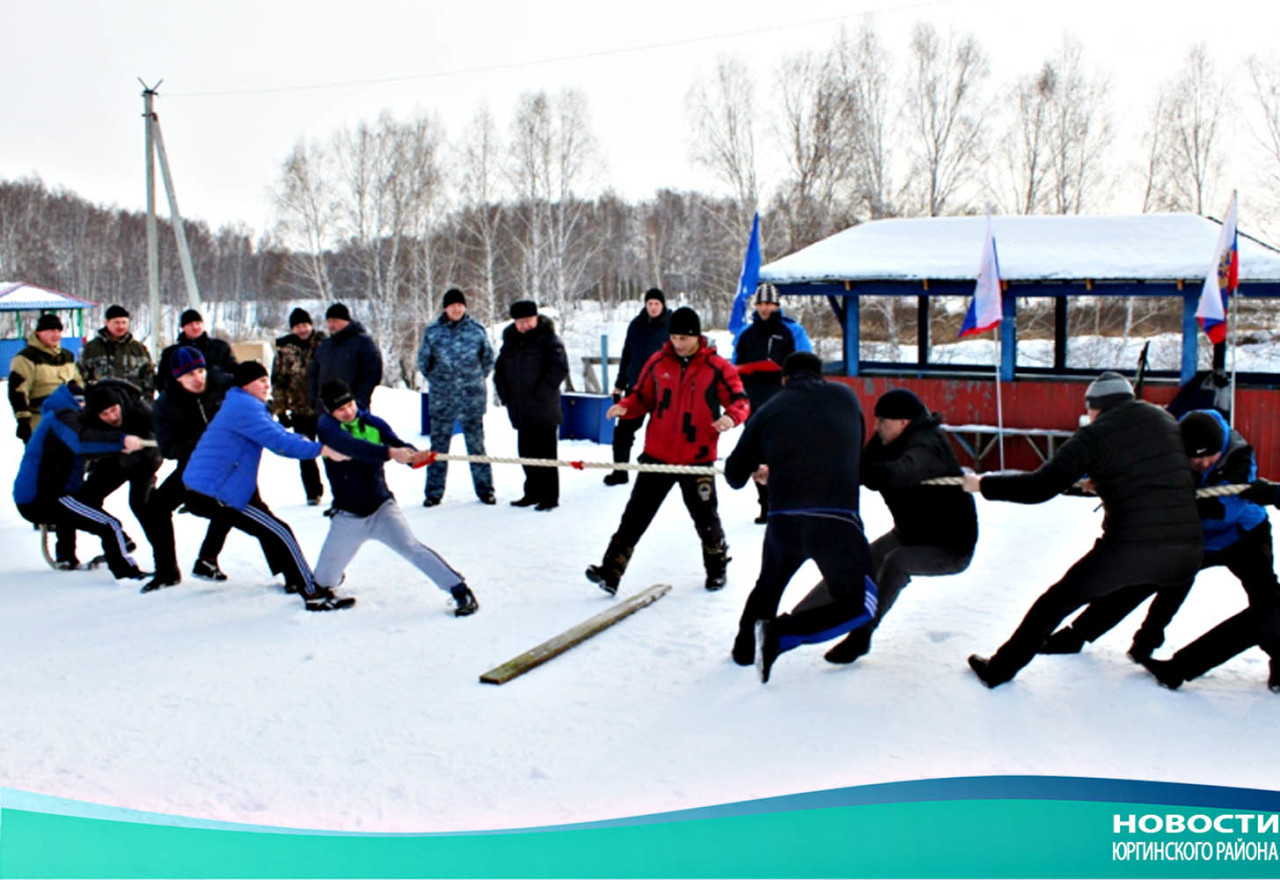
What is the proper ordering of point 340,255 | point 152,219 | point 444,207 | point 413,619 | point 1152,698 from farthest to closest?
1. point 340,255
2. point 444,207
3. point 152,219
4. point 413,619
5. point 1152,698

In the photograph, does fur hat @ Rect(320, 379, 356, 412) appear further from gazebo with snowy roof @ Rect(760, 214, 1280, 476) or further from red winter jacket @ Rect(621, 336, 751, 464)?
gazebo with snowy roof @ Rect(760, 214, 1280, 476)

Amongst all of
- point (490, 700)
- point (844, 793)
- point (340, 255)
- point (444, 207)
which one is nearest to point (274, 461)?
point (490, 700)

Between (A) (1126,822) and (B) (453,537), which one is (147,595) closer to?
(B) (453,537)

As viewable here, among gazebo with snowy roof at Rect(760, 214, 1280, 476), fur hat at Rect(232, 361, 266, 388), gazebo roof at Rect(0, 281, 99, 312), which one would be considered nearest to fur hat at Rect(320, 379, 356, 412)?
fur hat at Rect(232, 361, 266, 388)

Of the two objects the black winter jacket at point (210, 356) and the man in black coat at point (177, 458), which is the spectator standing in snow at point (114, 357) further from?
the man in black coat at point (177, 458)

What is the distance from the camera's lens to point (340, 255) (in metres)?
→ 36.3

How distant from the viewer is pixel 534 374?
8.47 metres

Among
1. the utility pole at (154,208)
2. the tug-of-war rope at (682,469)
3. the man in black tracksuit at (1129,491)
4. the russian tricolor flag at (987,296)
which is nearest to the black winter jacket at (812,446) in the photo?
the tug-of-war rope at (682,469)

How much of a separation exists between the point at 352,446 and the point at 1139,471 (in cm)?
373

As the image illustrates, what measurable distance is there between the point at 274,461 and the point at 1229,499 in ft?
30.0

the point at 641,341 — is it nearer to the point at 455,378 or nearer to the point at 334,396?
the point at 455,378

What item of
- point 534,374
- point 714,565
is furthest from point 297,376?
point 714,565

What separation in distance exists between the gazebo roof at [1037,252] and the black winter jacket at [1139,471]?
6.18m

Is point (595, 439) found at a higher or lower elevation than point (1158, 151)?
lower
